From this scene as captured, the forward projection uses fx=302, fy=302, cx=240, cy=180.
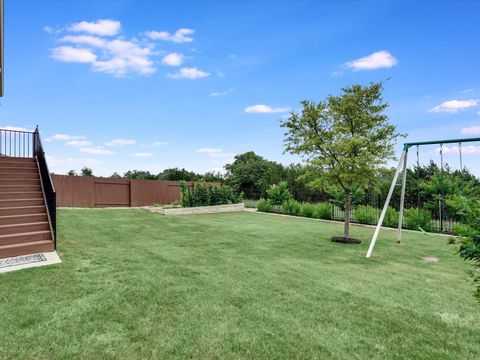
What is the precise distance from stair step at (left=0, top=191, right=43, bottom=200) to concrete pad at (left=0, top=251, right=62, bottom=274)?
2.65 m

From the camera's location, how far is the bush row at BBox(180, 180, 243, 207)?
54.8ft

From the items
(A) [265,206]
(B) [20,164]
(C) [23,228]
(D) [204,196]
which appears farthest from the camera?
(A) [265,206]

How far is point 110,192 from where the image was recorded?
59.9ft

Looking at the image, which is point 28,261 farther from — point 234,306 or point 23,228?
point 234,306

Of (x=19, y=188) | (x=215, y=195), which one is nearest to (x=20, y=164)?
(x=19, y=188)

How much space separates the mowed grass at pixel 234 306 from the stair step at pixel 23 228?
723mm

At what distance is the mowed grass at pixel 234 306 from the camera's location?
111 inches

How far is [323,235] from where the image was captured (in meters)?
9.98

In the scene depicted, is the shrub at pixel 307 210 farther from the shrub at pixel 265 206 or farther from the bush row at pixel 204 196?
the bush row at pixel 204 196

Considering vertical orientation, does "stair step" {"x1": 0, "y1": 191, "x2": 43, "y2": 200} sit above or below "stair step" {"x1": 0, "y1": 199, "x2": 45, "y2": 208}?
above

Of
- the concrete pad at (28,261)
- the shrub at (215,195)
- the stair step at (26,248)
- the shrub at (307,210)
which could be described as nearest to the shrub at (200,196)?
the shrub at (215,195)

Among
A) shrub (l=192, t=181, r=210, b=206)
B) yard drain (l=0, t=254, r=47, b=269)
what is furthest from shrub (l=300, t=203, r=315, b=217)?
yard drain (l=0, t=254, r=47, b=269)

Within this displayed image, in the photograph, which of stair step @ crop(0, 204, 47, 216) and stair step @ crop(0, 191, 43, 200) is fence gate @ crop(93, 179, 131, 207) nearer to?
A: stair step @ crop(0, 191, 43, 200)

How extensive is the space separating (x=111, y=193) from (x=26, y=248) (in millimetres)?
12581
